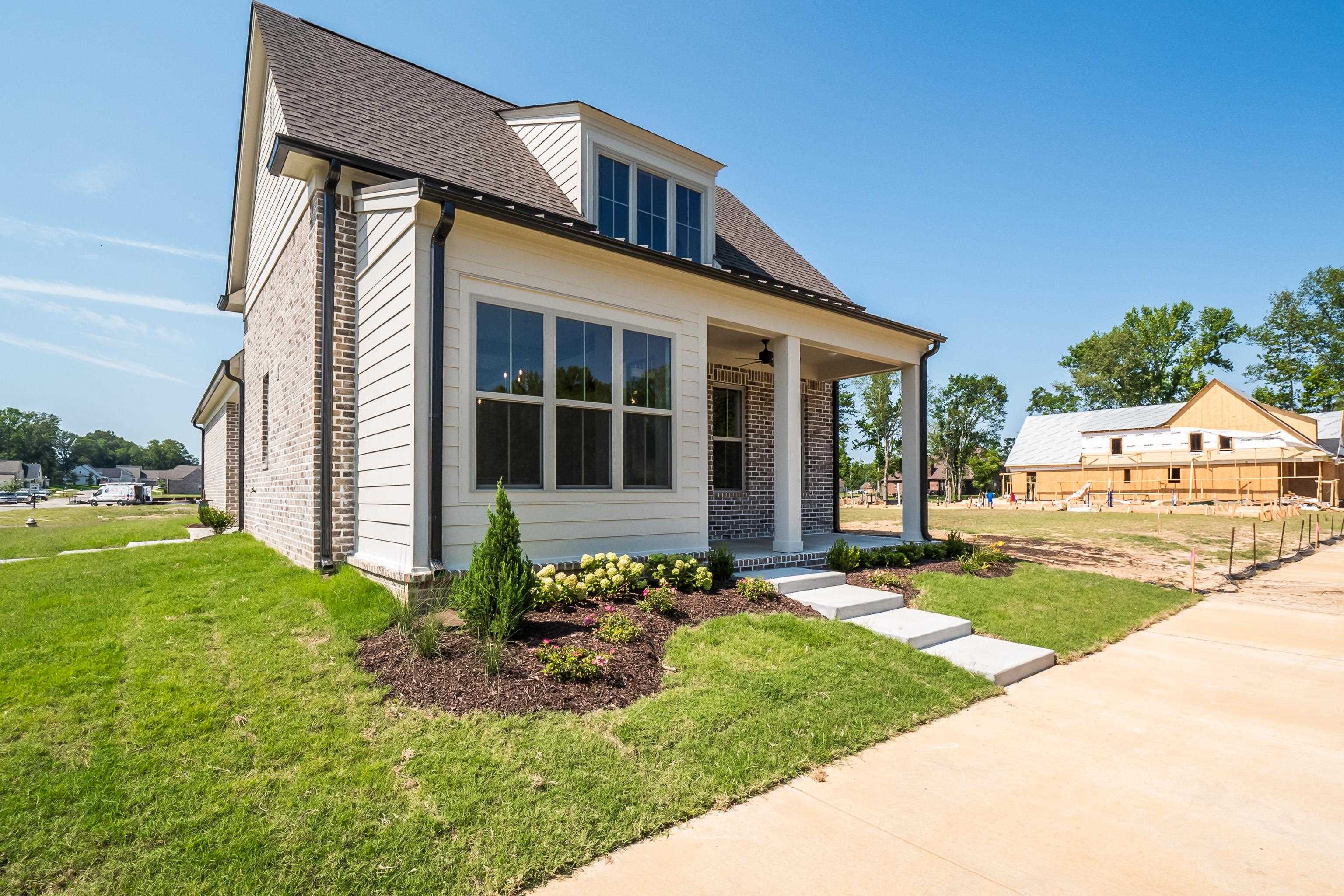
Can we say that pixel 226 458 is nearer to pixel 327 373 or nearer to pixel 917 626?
pixel 327 373

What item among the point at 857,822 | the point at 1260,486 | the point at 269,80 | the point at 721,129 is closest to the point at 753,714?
the point at 857,822

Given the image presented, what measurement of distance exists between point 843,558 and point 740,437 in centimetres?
362

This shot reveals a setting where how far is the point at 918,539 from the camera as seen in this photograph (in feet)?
33.4

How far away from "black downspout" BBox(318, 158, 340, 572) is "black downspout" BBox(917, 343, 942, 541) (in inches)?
342

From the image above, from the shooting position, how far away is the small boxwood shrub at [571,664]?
3.96 meters

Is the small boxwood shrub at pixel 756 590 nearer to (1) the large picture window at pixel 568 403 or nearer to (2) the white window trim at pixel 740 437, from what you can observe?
(1) the large picture window at pixel 568 403

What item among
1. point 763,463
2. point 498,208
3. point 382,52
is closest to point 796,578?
point 763,463

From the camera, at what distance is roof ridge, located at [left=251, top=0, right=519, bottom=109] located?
29.8ft

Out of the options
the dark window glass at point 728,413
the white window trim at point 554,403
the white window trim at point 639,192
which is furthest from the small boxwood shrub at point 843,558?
the white window trim at point 639,192

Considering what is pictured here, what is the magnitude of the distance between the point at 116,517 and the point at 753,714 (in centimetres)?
2706

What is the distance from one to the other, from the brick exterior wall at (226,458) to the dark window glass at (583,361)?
1090cm

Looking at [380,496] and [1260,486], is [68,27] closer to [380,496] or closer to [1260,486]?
[380,496]

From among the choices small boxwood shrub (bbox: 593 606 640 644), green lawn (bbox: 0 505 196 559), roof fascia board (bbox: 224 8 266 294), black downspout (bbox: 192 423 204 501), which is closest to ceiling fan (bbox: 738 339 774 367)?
small boxwood shrub (bbox: 593 606 640 644)

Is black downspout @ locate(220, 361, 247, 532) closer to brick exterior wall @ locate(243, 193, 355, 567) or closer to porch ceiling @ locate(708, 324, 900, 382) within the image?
brick exterior wall @ locate(243, 193, 355, 567)
